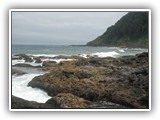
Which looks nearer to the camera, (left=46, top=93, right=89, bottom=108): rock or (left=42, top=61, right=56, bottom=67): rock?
(left=46, top=93, right=89, bottom=108): rock

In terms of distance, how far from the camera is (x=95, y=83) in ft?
19.2

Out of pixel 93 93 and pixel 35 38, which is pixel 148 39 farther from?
pixel 35 38

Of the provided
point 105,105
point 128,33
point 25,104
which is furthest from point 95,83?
point 25,104

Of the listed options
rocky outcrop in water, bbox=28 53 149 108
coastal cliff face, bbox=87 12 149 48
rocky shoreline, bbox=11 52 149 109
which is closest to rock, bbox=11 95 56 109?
rocky shoreline, bbox=11 52 149 109

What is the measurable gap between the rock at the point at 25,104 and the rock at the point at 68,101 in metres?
0.06

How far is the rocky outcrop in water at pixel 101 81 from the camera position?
579cm

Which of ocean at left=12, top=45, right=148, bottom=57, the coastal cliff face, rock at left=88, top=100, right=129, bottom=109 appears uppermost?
the coastal cliff face

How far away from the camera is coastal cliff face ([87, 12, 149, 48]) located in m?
5.79

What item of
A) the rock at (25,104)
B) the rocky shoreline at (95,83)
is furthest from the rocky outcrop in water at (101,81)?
the rock at (25,104)

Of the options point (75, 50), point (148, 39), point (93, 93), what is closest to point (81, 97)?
point (93, 93)

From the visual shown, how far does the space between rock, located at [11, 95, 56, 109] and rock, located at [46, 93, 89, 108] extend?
6 centimetres

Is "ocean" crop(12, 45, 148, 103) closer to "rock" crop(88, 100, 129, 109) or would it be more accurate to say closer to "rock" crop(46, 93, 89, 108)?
"rock" crop(46, 93, 89, 108)

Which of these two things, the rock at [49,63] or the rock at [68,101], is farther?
the rock at [49,63]

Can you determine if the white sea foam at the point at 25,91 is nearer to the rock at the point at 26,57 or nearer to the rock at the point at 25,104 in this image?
the rock at the point at 25,104
